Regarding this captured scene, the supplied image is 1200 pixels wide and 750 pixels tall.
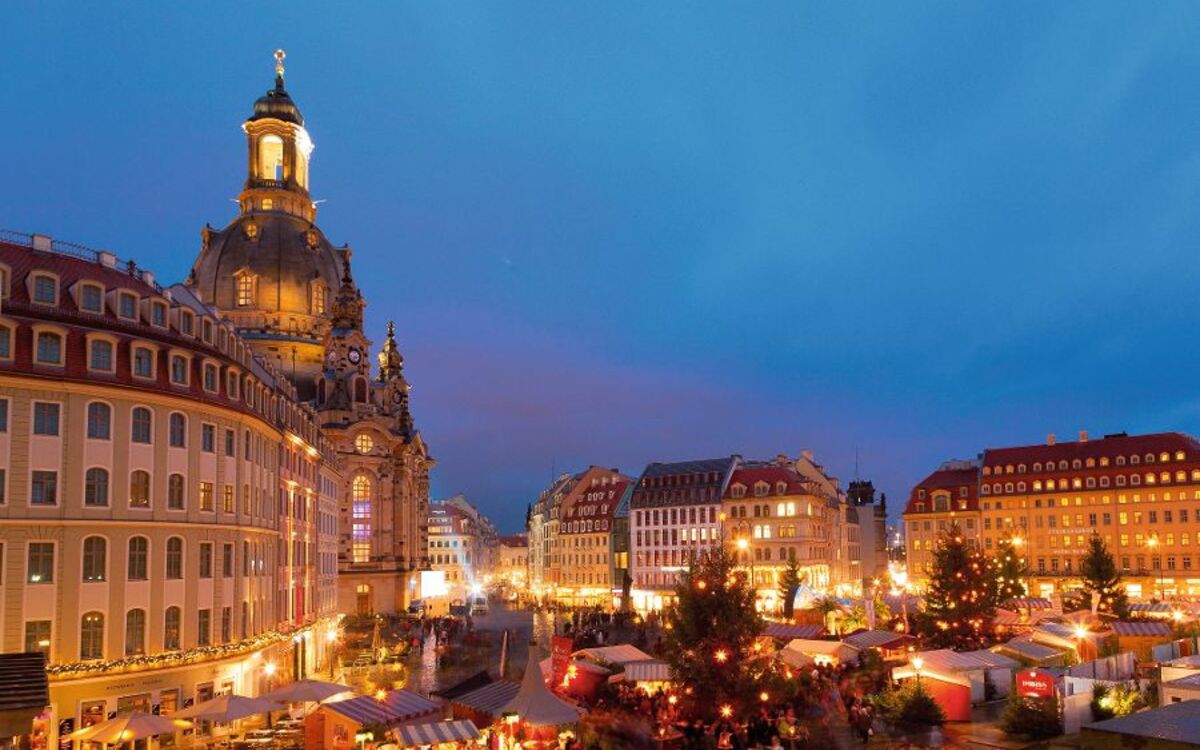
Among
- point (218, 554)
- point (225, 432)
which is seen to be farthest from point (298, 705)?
point (225, 432)

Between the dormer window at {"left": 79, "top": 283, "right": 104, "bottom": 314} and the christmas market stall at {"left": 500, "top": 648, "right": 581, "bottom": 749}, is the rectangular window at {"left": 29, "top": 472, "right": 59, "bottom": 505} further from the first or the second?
the christmas market stall at {"left": 500, "top": 648, "right": 581, "bottom": 749}

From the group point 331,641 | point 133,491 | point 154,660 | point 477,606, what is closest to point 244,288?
point 477,606

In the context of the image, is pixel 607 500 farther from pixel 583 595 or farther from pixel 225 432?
pixel 225 432

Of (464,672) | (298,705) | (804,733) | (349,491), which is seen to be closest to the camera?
(804,733)

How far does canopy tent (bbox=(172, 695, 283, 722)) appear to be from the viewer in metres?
28.4

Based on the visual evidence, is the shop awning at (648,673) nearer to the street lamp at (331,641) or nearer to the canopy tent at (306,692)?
the canopy tent at (306,692)


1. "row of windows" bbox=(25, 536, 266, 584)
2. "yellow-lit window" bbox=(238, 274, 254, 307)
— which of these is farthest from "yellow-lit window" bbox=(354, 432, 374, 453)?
"row of windows" bbox=(25, 536, 266, 584)

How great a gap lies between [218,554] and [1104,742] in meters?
30.1

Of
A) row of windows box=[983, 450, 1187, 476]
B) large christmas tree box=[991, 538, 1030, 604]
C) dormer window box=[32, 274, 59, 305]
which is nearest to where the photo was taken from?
dormer window box=[32, 274, 59, 305]

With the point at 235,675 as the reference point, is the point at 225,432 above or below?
above

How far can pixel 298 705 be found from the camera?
37.3 metres

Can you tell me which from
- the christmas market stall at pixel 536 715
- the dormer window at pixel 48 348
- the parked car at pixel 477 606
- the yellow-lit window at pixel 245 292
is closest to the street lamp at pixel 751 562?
the christmas market stall at pixel 536 715

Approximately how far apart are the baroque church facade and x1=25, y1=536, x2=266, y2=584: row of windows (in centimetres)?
5933

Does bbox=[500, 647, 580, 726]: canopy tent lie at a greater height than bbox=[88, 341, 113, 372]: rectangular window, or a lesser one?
lesser
